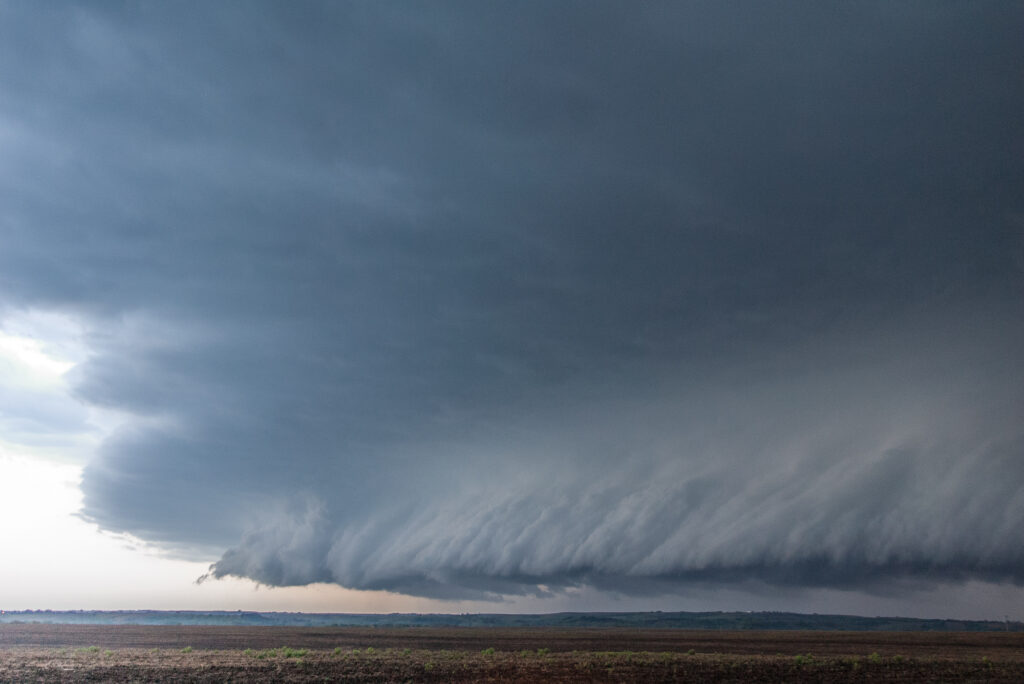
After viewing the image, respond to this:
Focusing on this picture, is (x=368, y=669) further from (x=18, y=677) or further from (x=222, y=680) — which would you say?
(x=18, y=677)

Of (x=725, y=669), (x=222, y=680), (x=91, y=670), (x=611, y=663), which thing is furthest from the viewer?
(x=611, y=663)

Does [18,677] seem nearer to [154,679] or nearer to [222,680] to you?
[154,679]

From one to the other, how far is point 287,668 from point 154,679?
29.9 ft

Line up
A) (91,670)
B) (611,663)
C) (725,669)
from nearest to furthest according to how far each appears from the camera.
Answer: (91,670) → (725,669) → (611,663)

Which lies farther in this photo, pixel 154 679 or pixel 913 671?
pixel 913 671

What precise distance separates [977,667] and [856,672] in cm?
1317

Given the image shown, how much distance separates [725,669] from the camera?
56375mm

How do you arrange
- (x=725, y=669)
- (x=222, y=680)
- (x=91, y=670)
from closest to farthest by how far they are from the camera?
(x=222, y=680), (x=91, y=670), (x=725, y=669)

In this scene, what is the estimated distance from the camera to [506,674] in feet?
175

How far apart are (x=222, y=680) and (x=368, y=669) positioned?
10483 mm

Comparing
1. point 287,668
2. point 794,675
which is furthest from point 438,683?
point 794,675

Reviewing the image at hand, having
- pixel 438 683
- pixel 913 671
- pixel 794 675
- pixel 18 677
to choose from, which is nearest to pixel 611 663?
pixel 794 675

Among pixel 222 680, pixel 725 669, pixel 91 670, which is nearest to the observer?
pixel 222 680

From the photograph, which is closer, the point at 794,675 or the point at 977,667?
the point at 794,675
